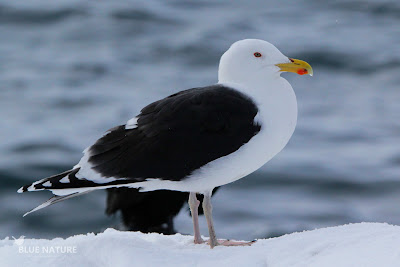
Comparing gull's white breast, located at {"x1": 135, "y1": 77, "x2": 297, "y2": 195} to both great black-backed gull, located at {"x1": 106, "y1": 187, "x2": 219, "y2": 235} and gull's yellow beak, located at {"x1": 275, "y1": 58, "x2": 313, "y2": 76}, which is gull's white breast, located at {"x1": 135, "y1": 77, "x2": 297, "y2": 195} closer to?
gull's yellow beak, located at {"x1": 275, "y1": 58, "x2": 313, "y2": 76}

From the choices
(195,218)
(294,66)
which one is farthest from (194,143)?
(294,66)

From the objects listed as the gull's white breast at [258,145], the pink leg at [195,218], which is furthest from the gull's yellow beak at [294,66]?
the pink leg at [195,218]

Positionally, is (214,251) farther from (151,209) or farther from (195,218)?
(151,209)

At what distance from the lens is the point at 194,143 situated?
545cm

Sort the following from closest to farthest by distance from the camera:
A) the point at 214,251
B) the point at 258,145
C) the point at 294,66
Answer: the point at 214,251
the point at 258,145
the point at 294,66

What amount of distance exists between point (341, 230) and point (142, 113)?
1.56 meters

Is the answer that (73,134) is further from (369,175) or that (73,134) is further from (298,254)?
(298,254)

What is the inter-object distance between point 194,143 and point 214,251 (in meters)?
0.72

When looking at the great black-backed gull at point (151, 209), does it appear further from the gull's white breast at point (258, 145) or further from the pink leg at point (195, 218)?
the gull's white breast at point (258, 145)

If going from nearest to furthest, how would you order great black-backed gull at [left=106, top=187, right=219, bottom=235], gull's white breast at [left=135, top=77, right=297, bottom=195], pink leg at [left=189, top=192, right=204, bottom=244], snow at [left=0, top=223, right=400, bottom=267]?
1. snow at [left=0, top=223, right=400, bottom=267]
2. gull's white breast at [left=135, top=77, right=297, bottom=195]
3. pink leg at [left=189, top=192, right=204, bottom=244]
4. great black-backed gull at [left=106, top=187, right=219, bottom=235]

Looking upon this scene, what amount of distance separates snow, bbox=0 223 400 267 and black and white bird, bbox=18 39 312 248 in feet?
1.11

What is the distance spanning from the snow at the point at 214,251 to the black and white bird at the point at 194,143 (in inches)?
13.4

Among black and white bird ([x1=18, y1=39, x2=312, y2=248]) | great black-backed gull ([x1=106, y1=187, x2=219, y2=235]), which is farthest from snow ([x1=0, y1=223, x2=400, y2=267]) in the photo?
great black-backed gull ([x1=106, y1=187, x2=219, y2=235])

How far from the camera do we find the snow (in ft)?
15.1
